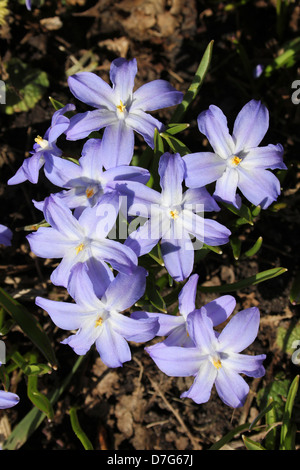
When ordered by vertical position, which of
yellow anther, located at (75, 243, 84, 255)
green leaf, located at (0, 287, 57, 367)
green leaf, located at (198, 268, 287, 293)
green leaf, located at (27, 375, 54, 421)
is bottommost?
green leaf, located at (27, 375, 54, 421)

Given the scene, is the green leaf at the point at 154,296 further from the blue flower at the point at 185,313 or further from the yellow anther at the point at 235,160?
→ the yellow anther at the point at 235,160

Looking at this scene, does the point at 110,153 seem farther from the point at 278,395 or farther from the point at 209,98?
the point at 278,395

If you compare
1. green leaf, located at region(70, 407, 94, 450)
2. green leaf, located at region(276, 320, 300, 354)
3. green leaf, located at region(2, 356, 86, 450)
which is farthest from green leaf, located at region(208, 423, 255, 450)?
green leaf, located at region(2, 356, 86, 450)

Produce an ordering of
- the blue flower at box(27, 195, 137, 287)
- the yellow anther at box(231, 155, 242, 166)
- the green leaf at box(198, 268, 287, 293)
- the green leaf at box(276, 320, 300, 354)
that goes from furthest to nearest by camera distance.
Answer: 1. the green leaf at box(276, 320, 300, 354)
2. the green leaf at box(198, 268, 287, 293)
3. the yellow anther at box(231, 155, 242, 166)
4. the blue flower at box(27, 195, 137, 287)

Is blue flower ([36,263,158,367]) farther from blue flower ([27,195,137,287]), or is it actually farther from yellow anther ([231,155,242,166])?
yellow anther ([231,155,242,166])

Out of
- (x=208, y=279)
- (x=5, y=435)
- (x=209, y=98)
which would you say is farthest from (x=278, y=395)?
(x=209, y=98)

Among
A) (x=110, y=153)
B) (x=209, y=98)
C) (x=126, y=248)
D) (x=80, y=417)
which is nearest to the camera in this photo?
(x=126, y=248)
